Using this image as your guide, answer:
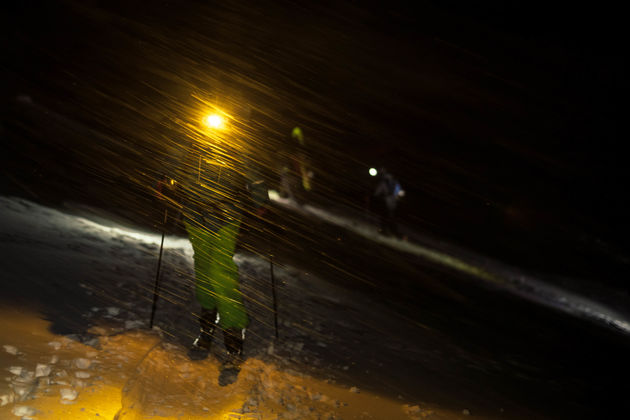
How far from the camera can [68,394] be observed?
222 cm

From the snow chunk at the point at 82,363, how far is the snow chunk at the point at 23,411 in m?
0.47

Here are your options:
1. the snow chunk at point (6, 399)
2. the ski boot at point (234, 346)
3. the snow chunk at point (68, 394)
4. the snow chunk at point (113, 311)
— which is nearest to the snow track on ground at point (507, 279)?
the ski boot at point (234, 346)

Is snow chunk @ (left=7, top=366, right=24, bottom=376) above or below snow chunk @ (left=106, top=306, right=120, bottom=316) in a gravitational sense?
above

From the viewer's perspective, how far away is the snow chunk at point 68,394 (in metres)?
2.19

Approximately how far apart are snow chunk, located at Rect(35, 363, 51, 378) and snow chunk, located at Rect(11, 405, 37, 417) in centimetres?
27

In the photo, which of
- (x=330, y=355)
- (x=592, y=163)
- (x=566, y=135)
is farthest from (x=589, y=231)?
(x=330, y=355)

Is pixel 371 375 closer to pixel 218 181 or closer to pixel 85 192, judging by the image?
pixel 218 181

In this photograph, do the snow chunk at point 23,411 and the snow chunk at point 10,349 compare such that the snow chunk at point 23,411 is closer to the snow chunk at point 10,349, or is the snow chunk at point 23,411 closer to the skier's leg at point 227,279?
the snow chunk at point 10,349

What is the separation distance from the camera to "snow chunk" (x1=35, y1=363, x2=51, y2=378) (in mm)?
2295

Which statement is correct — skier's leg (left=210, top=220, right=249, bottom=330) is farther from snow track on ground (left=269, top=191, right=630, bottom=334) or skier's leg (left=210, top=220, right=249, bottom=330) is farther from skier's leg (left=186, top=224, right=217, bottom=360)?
snow track on ground (left=269, top=191, right=630, bottom=334)

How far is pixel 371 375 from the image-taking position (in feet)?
11.3

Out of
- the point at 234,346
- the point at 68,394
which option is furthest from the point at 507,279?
the point at 68,394

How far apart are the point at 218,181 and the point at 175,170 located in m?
0.27

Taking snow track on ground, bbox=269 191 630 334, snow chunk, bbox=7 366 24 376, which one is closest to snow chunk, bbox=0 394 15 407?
snow chunk, bbox=7 366 24 376
